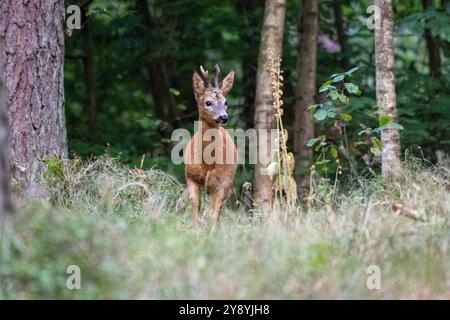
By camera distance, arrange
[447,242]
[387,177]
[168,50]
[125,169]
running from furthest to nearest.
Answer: [168,50]
[125,169]
[387,177]
[447,242]

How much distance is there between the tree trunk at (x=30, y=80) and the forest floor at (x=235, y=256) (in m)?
1.92

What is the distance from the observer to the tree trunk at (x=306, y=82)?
1179 centimetres

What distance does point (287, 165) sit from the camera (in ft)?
26.1

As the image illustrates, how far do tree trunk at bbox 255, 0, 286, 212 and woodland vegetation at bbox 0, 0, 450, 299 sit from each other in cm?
2

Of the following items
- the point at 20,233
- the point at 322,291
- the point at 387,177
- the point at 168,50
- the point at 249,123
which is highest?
the point at 168,50

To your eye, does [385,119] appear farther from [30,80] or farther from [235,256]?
[30,80]

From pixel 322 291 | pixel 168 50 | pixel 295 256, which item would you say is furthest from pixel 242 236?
pixel 168 50

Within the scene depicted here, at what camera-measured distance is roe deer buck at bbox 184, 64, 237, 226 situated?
29.6 ft

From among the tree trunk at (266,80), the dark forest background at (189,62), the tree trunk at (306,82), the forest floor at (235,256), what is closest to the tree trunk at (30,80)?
the forest floor at (235,256)

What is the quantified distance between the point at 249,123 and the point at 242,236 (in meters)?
7.06

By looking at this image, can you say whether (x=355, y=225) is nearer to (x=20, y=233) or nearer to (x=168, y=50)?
(x=20, y=233)

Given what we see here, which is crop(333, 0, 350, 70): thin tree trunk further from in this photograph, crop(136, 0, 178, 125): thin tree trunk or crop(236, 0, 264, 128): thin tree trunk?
crop(136, 0, 178, 125): thin tree trunk

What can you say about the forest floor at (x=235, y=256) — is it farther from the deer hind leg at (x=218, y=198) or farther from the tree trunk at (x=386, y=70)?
the deer hind leg at (x=218, y=198)

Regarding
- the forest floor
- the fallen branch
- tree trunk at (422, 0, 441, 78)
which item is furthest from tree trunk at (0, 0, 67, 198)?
tree trunk at (422, 0, 441, 78)
